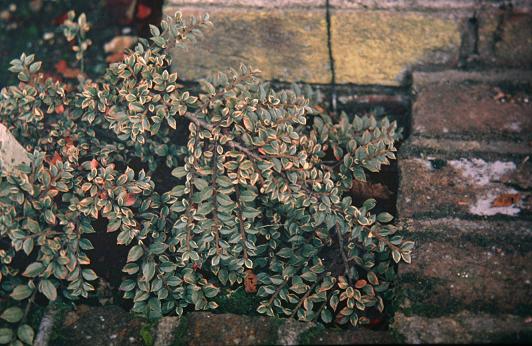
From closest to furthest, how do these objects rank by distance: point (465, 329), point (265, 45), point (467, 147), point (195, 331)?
point (465, 329)
point (195, 331)
point (467, 147)
point (265, 45)

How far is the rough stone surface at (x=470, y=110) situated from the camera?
7.25 ft

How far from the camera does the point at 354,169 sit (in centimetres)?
203

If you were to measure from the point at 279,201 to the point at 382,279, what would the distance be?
483 millimetres

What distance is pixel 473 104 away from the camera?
2293mm

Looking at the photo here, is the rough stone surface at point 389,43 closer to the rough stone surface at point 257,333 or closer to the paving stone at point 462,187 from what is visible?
the paving stone at point 462,187

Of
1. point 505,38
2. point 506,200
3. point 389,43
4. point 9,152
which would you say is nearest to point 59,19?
point 9,152

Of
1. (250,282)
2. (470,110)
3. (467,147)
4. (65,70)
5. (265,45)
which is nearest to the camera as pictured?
(250,282)

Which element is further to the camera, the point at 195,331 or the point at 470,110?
the point at 470,110

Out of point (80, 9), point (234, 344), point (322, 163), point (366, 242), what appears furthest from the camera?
point (80, 9)

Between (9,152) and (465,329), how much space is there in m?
1.67

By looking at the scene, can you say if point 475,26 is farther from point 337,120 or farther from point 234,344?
point 234,344

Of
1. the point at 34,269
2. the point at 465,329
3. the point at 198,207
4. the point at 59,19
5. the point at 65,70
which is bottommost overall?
the point at 465,329

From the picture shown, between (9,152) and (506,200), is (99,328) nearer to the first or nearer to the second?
(9,152)

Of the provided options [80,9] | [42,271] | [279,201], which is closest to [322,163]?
[279,201]
